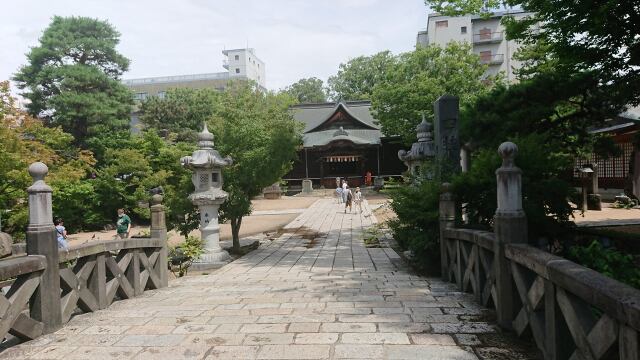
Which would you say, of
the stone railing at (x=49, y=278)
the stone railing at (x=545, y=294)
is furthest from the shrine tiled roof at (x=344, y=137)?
the stone railing at (x=545, y=294)

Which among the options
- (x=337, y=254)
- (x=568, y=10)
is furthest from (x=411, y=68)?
(x=568, y=10)

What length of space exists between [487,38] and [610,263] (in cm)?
5369

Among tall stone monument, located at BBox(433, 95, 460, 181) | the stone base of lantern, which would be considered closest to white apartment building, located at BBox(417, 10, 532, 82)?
tall stone monument, located at BBox(433, 95, 460, 181)

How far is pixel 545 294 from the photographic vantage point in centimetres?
316

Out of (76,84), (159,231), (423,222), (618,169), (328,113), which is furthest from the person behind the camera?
(328,113)

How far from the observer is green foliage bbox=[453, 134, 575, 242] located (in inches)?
242

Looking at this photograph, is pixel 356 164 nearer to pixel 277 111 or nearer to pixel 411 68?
pixel 411 68

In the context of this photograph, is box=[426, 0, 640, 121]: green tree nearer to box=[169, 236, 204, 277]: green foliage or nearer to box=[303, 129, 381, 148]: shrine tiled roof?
box=[169, 236, 204, 277]: green foliage

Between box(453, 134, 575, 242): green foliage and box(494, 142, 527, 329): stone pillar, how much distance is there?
→ 7.23 ft

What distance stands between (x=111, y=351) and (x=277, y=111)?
1112 cm

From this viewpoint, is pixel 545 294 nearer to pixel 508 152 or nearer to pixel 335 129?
pixel 508 152

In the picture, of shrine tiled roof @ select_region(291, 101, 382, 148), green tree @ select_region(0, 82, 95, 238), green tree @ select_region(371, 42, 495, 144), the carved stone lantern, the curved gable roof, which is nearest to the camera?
the carved stone lantern

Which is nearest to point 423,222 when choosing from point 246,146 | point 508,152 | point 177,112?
point 508,152

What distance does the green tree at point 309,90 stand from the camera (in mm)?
62719
